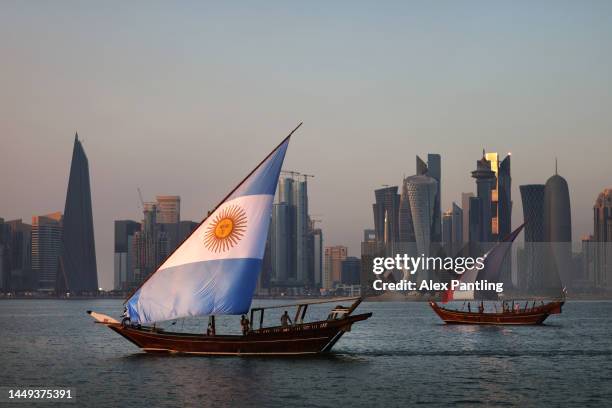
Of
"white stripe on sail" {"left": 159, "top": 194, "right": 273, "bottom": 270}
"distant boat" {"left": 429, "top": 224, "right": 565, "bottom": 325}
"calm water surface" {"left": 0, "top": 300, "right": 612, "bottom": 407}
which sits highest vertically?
"white stripe on sail" {"left": 159, "top": 194, "right": 273, "bottom": 270}

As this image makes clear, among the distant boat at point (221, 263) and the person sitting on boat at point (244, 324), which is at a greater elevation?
the distant boat at point (221, 263)

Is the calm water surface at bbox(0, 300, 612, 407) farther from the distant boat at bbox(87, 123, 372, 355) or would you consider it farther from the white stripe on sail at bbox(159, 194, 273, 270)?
the white stripe on sail at bbox(159, 194, 273, 270)

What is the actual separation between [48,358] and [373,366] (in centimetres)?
2820

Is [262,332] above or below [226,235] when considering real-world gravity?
below

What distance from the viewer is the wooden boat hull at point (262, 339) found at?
6062cm

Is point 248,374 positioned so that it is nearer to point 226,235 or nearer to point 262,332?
point 262,332

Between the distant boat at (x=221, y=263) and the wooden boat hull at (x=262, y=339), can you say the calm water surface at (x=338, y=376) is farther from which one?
the distant boat at (x=221, y=263)

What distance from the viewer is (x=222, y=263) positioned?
5766 cm

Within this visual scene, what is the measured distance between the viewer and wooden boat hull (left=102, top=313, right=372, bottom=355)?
6062 centimetres

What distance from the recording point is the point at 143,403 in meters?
47.7

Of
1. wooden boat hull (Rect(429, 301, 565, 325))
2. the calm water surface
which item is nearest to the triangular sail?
wooden boat hull (Rect(429, 301, 565, 325))

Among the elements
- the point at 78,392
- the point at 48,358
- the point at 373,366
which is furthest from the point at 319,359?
the point at 48,358

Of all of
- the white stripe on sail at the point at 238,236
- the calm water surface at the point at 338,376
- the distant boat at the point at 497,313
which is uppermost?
the white stripe on sail at the point at 238,236

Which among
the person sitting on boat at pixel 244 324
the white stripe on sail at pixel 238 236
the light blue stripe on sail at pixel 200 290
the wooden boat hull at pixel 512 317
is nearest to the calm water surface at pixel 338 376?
the person sitting on boat at pixel 244 324
